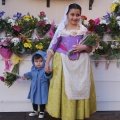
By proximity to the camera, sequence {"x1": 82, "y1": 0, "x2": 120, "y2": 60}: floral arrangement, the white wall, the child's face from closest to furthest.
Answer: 1. the child's face
2. {"x1": 82, "y1": 0, "x2": 120, "y2": 60}: floral arrangement
3. the white wall

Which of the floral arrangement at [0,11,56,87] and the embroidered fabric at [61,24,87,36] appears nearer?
the embroidered fabric at [61,24,87,36]

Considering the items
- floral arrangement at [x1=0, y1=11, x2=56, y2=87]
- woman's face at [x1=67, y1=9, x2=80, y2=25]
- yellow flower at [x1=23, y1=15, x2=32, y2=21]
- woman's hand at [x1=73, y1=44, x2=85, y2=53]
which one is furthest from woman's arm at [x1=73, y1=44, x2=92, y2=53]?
yellow flower at [x1=23, y1=15, x2=32, y2=21]

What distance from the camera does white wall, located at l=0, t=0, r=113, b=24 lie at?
4.45 meters

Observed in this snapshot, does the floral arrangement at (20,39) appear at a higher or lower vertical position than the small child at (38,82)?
higher

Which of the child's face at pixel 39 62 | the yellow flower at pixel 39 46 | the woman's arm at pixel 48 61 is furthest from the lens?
the yellow flower at pixel 39 46

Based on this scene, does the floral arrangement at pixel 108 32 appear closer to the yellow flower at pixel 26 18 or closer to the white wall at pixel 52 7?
the white wall at pixel 52 7

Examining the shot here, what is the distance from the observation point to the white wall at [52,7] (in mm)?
4449

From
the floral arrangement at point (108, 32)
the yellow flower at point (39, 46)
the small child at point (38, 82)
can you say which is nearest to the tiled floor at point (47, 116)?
the small child at point (38, 82)

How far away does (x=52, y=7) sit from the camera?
14.8 feet

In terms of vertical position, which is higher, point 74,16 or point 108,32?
point 74,16

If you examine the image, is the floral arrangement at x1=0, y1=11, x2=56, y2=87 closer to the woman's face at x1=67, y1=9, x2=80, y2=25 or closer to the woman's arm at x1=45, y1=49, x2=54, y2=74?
the woman's arm at x1=45, y1=49, x2=54, y2=74

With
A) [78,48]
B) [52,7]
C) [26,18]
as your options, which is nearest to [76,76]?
[78,48]

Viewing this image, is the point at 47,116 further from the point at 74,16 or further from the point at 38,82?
the point at 74,16

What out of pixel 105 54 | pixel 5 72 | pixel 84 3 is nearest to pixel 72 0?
pixel 84 3
